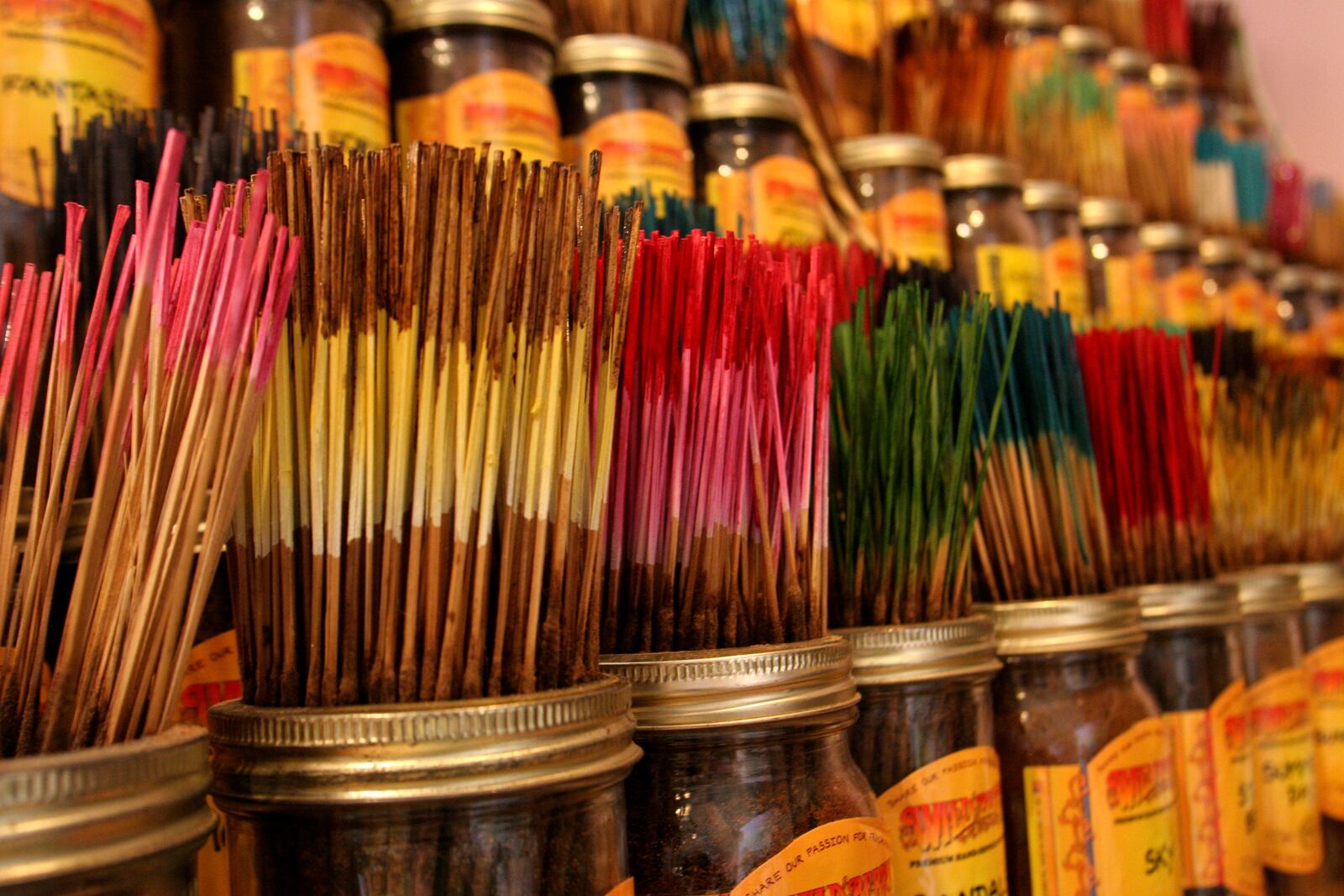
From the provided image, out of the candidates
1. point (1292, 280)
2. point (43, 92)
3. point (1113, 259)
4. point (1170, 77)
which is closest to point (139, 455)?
point (43, 92)

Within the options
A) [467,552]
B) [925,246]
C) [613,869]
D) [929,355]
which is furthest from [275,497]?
[925,246]

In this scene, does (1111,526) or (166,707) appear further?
(1111,526)

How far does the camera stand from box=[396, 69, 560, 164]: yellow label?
2.86 feet

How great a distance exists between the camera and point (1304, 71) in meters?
2.72

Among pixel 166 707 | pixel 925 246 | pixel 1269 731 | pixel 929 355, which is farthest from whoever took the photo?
pixel 925 246

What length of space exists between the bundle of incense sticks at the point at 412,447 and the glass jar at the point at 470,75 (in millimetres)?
417

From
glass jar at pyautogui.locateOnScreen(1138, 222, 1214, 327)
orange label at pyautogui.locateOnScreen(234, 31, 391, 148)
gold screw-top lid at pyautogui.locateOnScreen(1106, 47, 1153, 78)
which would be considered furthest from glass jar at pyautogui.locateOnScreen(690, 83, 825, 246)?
gold screw-top lid at pyautogui.locateOnScreen(1106, 47, 1153, 78)

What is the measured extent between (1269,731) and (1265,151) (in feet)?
5.55

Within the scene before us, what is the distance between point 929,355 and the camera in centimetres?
70

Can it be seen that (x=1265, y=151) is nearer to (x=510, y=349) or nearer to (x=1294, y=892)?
(x=1294, y=892)

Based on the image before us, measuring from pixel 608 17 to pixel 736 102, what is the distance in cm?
15

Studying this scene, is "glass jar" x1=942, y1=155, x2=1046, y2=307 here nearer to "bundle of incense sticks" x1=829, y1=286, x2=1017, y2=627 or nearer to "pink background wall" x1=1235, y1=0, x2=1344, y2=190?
"bundle of incense sticks" x1=829, y1=286, x2=1017, y2=627

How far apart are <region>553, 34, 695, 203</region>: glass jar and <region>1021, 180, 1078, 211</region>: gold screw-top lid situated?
628 mm

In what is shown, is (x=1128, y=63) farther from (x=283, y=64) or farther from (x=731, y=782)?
(x=731, y=782)
